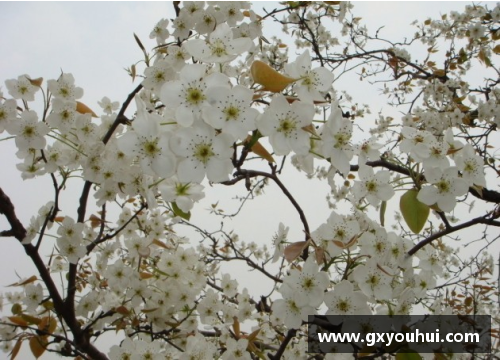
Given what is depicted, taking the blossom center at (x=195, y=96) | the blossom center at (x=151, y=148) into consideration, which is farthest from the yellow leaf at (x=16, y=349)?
the blossom center at (x=195, y=96)

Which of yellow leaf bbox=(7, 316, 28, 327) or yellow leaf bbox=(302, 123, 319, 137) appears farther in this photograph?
yellow leaf bbox=(7, 316, 28, 327)

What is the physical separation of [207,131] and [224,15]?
0.72m

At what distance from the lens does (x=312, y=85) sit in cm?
95

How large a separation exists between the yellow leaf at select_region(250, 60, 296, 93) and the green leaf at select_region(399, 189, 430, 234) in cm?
46

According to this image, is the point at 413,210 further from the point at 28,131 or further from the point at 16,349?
the point at 16,349

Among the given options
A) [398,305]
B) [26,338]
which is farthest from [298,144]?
[26,338]

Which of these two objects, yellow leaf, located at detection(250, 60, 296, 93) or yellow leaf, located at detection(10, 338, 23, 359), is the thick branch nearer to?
yellow leaf, located at detection(10, 338, 23, 359)

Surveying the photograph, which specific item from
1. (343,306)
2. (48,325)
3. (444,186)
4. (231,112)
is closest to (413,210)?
(444,186)

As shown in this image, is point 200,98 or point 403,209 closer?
point 200,98

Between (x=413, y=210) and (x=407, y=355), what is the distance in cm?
37

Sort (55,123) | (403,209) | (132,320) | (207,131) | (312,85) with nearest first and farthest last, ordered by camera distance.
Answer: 1. (207,131)
2. (312,85)
3. (403,209)
4. (55,123)
5. (132,320)

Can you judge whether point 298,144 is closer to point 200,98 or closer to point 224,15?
point 200,98

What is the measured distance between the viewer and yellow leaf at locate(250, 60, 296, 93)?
0.86 metres

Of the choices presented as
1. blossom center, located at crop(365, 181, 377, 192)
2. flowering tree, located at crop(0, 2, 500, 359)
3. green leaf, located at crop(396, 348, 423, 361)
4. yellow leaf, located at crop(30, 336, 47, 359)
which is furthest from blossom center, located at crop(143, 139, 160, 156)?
yellow leaf, located at crop(30, 336, 47, 359)
